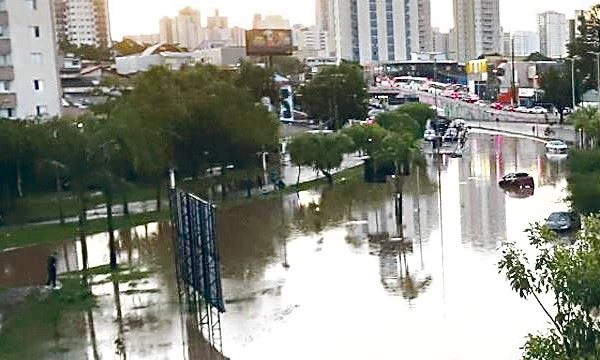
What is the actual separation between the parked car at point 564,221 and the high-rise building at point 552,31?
10147cm

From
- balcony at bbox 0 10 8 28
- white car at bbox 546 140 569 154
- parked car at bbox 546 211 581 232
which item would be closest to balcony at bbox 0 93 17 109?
balcony at bbox 0 10 8 28

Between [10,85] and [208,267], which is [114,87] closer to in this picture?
[10,85]

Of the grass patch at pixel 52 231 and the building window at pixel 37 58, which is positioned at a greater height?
the building window at pixel 37 58

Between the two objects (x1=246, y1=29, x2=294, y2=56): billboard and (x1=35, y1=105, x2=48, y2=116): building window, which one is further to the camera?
(x1=246, y1=29, x2=294, y2=56): billboard

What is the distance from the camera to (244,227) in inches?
844

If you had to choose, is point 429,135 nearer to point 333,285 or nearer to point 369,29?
point 333,285

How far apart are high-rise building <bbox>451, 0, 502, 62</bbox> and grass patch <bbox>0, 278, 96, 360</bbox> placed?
90.2 meters

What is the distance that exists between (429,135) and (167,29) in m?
83.0

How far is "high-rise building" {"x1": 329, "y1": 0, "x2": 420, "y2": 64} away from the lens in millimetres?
91438

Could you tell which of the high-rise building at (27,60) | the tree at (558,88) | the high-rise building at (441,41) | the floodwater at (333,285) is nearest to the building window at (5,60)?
the high-rise building at (27,60)

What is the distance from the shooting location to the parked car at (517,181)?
2597cm

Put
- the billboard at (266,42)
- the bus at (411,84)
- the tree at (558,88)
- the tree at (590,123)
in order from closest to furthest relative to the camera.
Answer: the tree at (590,123)
the tree at (558,88)
the billboard at (266,42)
the bus at (411,84)

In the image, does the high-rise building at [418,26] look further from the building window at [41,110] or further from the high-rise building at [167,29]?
the building window at [41,110]

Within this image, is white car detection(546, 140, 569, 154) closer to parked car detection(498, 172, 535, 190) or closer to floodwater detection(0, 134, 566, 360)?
parked car detection(498, 172, 535, 190)
